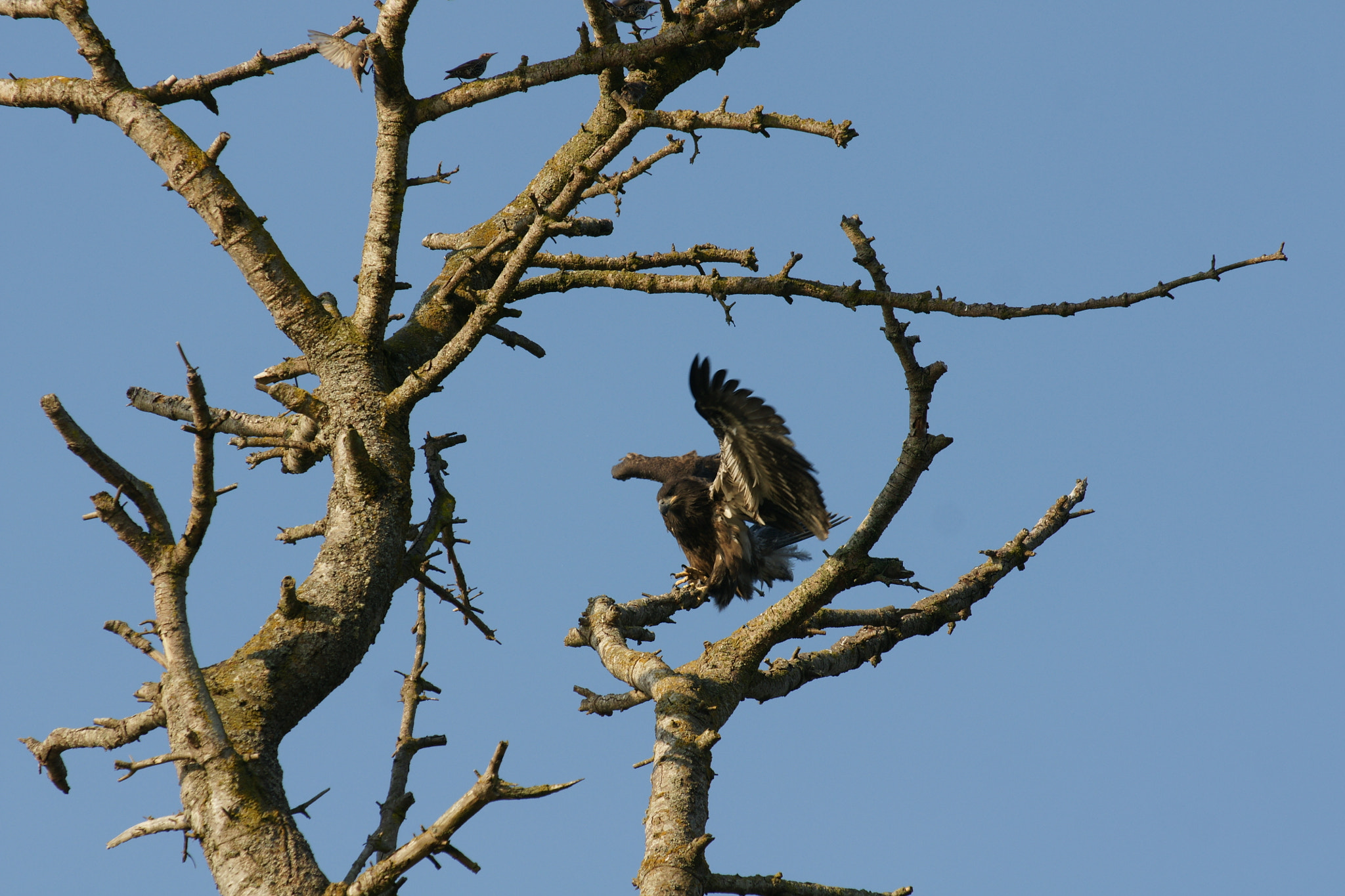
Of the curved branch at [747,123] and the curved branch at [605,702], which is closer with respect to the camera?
the curved branch at [747,123]

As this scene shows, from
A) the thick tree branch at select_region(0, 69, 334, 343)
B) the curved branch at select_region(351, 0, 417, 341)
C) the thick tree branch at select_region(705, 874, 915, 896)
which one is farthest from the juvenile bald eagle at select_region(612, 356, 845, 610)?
the thick tree branch at select_region(705, 874, 915, 896)

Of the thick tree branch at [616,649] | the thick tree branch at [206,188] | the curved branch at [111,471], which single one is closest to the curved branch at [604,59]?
the thick tree branch at [206,188]

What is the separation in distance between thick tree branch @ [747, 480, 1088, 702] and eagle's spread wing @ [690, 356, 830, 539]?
82cm

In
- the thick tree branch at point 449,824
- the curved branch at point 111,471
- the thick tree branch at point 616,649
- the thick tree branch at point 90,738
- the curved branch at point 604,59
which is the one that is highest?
the curved branch at point 604,59

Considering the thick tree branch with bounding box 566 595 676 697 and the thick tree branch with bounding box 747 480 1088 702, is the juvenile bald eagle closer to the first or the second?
the thick tree branch with bounding box 747 480 1088 702

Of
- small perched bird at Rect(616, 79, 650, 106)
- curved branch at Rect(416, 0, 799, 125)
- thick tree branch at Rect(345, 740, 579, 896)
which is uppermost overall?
small perched bird at Rect(616, 79, 650, 106)

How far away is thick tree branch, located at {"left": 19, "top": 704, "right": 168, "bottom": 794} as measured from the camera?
13.2 ft

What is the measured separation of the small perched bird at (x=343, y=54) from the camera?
16.7ft

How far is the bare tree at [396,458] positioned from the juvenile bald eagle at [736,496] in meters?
1.00

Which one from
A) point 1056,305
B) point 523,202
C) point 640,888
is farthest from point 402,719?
point 1056,305

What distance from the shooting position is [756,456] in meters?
6.64

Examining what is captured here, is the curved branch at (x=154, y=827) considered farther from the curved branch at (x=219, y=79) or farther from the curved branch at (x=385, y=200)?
the curved branch at (x=219, y=79)

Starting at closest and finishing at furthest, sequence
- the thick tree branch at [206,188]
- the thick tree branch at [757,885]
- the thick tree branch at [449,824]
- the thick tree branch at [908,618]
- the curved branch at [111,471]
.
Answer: the thick tree branch at [449,824]
the curved branch at [111,471]
the thick tree branch at [757,885]
the thick tree branch at [206,188]
the thick tree branch at [908,618]

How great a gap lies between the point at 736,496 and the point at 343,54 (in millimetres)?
3526
